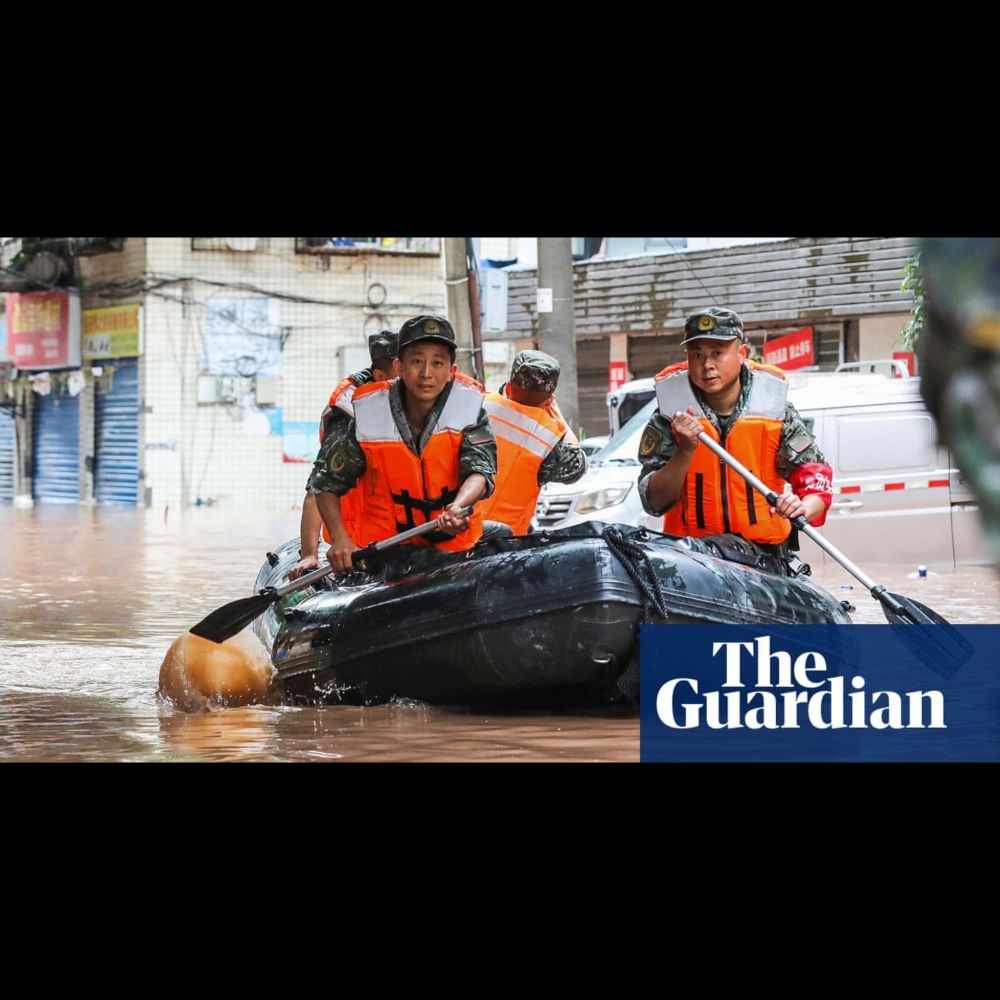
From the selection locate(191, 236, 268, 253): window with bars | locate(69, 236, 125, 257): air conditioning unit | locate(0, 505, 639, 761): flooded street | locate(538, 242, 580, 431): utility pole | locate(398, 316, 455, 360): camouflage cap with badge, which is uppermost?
locate(69, 236, 125, 257): air conditioning unit

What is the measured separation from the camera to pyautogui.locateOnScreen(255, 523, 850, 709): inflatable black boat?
4.64 meters

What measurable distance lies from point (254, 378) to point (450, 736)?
14.9 metres

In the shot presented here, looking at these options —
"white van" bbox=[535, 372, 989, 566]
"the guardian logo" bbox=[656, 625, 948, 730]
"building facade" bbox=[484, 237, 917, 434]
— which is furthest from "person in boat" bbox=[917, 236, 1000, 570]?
"building facade" bbox=[484, 237, 917, 434]

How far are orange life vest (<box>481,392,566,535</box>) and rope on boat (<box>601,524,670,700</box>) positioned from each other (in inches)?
47.5

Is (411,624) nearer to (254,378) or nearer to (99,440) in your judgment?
(254,378)

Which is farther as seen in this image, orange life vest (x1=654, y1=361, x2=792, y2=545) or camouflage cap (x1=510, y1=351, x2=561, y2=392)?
camouflage cap (x1=510, y1=351, x2=561, y2=392)

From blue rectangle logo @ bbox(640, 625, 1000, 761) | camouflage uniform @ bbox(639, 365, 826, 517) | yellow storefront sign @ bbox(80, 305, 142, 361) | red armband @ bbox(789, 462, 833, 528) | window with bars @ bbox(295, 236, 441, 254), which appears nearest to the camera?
blue rectangle logo @ bbox(640, 625, 1000, 761)

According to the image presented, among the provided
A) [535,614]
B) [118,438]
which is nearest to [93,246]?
[118,438]

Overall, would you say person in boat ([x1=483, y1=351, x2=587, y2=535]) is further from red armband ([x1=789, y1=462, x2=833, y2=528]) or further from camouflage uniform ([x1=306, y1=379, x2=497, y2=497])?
red armband ([x1=789, y1=462, x2=833, y2=528])

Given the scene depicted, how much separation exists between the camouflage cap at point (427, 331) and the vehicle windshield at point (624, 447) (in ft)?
14.6

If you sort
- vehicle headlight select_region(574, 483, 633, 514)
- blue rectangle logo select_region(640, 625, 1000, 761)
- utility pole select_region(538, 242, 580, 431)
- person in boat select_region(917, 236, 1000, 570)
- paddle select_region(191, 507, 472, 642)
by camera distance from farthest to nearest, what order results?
utility pole select_region(538, 242, 580, 431), vehicle headlight select_region(574, 483, 633, 514), paddle select_region(191, 507, 472, 642), blue rectangle logo select_region(640, 625, 1000, 761), person in boat select_region(917, 236, 1000, 570)

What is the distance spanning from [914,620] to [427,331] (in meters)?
1.77

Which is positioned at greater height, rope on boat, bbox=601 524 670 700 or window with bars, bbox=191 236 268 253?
window with bars, bbox=191 236 268 253
